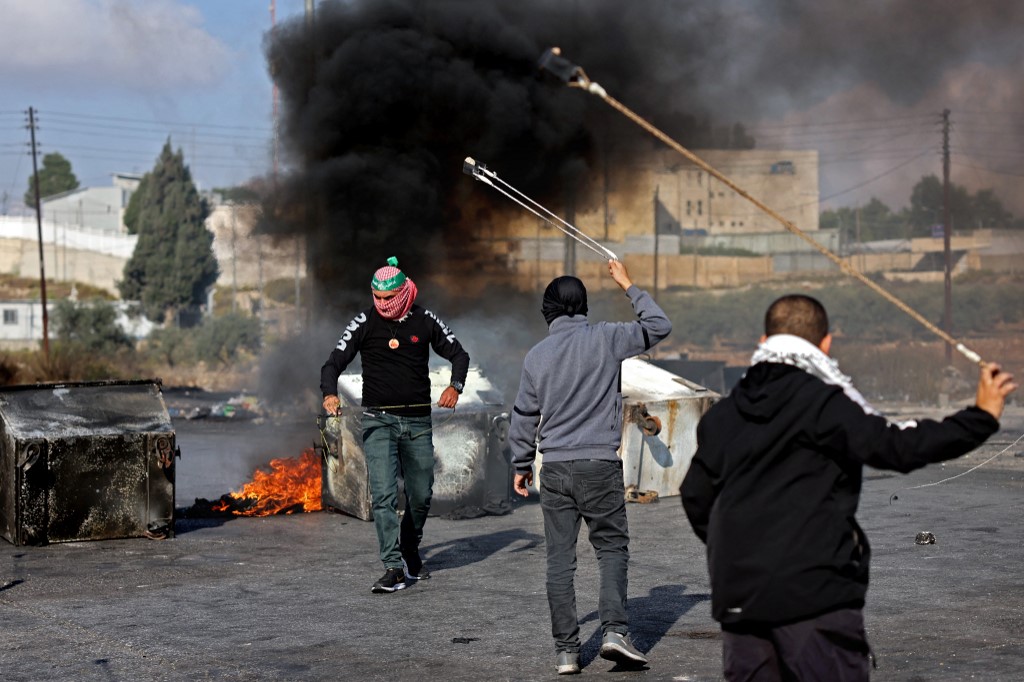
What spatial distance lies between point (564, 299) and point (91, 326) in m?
53.6

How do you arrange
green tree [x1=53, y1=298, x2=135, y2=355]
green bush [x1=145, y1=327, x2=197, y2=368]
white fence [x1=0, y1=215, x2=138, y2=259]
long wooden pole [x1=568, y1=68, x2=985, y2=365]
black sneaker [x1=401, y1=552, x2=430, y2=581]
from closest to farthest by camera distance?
long wooden pole [x1=568, y1=68, x2=985, y2=365] < black sneaker [x1=401, y1=552, x2=430, y2=581] < green bush [x1=145, y1=327, x2=197, y2=368] < green tree [x1=53, y1=298, x2=135, y2=355] < white fence [x1=0, y1=215, x2=138, y2=259]

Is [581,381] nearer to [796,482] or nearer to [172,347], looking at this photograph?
[796,482]

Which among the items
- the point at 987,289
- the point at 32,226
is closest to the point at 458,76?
the point at 987,289

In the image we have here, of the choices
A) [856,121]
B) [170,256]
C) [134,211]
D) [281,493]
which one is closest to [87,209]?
[134,211]

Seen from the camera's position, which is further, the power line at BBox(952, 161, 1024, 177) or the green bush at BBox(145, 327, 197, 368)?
the green bush at BBox(145, 327, 197, 368)

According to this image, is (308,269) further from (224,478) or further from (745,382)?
(745,382)

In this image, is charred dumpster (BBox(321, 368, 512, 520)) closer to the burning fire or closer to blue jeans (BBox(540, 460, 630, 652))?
the burning fire

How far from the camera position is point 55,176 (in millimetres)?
116875

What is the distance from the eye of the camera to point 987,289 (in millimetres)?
48281

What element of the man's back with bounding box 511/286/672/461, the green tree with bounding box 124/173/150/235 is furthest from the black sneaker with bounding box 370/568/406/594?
the green tree with bounding box 124/173/150/235

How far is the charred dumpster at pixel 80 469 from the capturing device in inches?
345

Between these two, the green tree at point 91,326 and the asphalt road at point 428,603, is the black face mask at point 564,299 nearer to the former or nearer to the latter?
the asphalt road at point 428,603

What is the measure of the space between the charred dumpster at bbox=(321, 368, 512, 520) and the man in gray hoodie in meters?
4.58

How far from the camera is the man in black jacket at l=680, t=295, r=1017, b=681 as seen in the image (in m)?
3.21
